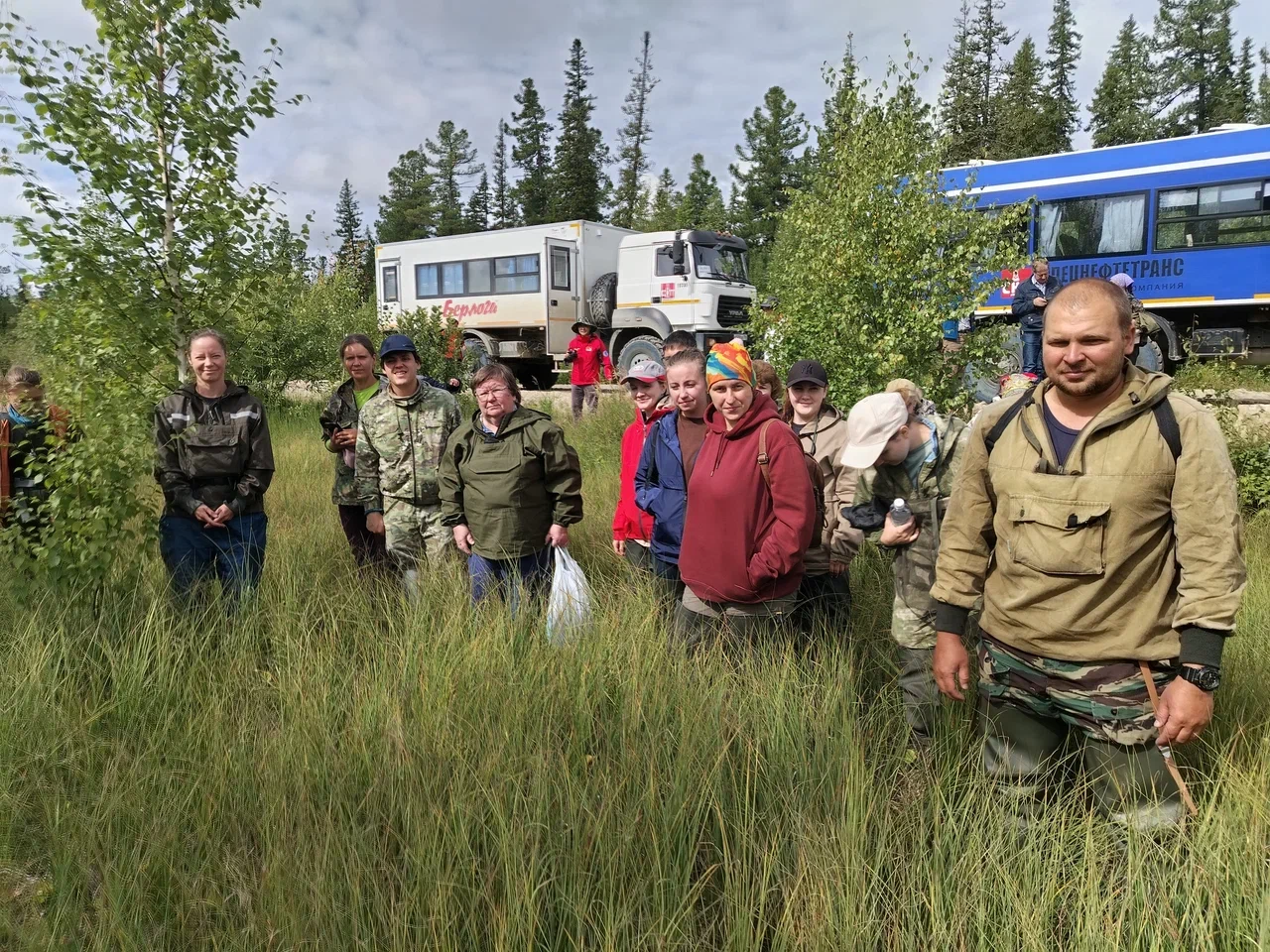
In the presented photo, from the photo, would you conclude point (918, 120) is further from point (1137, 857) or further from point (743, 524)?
point (1137, 857)

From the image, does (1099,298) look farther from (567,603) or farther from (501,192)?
(501,192)

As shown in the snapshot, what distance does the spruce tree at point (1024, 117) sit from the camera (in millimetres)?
33438

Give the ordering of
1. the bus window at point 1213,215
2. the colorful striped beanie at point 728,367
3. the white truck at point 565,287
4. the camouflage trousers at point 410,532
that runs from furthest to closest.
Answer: the white truck at point 565,287 < the bus window at point 1213,215 < the camouflage trousers at point 410,532 < the colorful striped beanie at point 728,367

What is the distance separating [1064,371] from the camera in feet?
6.34

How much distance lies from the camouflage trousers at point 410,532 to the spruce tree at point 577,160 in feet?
147

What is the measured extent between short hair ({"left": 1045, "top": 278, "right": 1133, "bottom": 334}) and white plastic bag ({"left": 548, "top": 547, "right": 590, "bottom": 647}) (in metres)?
2.04

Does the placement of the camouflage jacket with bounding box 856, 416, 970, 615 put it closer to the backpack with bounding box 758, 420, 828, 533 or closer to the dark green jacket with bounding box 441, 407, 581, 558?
the backpack with bounding box 758, 420, 828, 533

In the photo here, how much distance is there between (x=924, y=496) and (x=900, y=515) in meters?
0.17

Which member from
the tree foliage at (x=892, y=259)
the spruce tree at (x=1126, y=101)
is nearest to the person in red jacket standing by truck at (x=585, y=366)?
the tree foliage at (x=892, y=259)

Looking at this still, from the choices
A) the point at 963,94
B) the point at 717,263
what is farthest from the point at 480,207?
the point at 717,263

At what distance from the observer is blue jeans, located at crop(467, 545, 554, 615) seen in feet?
12.3

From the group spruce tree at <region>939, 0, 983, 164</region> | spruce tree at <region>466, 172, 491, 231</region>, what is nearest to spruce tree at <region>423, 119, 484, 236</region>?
spruce tree at <region>466, 172, 491, 231</region>

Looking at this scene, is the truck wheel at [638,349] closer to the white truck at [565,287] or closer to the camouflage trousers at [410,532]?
the white truck at [565,287]

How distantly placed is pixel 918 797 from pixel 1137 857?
56 centimetres
